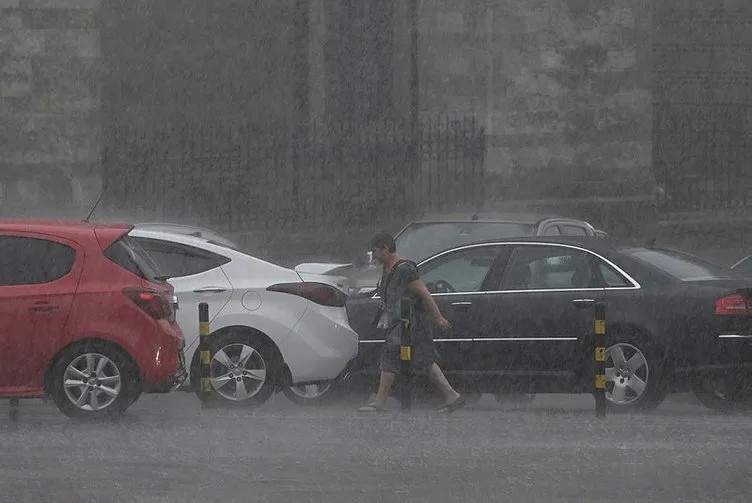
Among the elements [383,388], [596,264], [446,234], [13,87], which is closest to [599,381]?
[596,264]

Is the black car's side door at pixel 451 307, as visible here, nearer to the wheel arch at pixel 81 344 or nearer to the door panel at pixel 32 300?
the wheel arch at pixel 81 344

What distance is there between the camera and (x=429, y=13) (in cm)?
2878

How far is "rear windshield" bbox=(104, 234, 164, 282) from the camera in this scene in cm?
1336

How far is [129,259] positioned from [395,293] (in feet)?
7.24

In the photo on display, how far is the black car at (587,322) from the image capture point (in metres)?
13.9

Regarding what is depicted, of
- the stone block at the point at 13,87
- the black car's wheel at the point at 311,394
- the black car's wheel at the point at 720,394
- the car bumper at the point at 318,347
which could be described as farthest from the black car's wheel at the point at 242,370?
the stone block at the point at 13,87

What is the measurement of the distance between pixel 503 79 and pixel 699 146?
205 inches

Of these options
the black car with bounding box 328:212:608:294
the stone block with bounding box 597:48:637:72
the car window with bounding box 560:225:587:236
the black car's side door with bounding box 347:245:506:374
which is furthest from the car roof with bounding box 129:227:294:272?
the stone block with bounding box 597:48:637:72

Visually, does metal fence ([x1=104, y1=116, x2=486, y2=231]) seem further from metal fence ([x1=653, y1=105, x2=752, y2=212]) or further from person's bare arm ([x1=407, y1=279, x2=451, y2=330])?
person's bare arm ([x1=407, y1=279, x2=451, y2=330])

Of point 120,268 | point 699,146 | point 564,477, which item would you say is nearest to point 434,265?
point 120,268

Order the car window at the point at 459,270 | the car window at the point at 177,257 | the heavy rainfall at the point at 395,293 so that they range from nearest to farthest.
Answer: the heavy rainfall at the point at 395,293
the car window at the point at 177,257
the car window at the point at 459,270

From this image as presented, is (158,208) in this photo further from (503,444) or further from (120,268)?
(503,444)

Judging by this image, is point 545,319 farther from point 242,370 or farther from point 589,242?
point 242,370

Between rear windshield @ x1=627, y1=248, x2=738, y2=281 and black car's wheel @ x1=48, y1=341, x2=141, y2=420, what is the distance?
13.9ft
